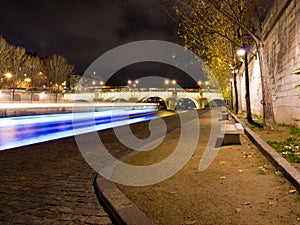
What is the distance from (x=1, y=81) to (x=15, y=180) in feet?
187

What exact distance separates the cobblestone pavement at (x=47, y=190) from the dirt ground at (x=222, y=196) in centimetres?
68

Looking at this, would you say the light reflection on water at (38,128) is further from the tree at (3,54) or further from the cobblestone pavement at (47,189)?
the tree at (3,54)

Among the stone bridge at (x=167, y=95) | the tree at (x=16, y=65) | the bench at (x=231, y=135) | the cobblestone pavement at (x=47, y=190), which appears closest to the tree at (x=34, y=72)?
the tree at (x=16, y=65)

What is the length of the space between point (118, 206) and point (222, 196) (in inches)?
61.1

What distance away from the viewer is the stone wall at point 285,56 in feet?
33.9

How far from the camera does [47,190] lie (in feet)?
16.0

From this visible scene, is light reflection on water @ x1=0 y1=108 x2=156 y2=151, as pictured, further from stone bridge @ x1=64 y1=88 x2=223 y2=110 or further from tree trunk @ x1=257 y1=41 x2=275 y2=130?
stone bridge @ x1=64 y1=88 x2=223 y2=110

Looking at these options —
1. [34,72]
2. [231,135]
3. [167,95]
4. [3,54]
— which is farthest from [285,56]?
[167,95]

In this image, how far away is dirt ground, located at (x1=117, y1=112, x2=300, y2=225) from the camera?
3416 millimetres

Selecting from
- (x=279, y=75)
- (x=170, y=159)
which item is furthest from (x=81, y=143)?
(x=279, y=75)

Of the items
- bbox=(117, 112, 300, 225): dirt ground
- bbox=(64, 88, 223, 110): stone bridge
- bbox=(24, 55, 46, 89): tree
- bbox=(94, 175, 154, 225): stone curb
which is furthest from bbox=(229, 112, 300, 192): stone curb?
bbox=(64, 88, 223, 110): stone bridge

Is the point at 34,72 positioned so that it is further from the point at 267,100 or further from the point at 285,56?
the point at 267,100

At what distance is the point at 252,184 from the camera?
4.66 metres

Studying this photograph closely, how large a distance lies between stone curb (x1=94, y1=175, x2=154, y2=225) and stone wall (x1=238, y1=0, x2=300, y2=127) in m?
8.24
